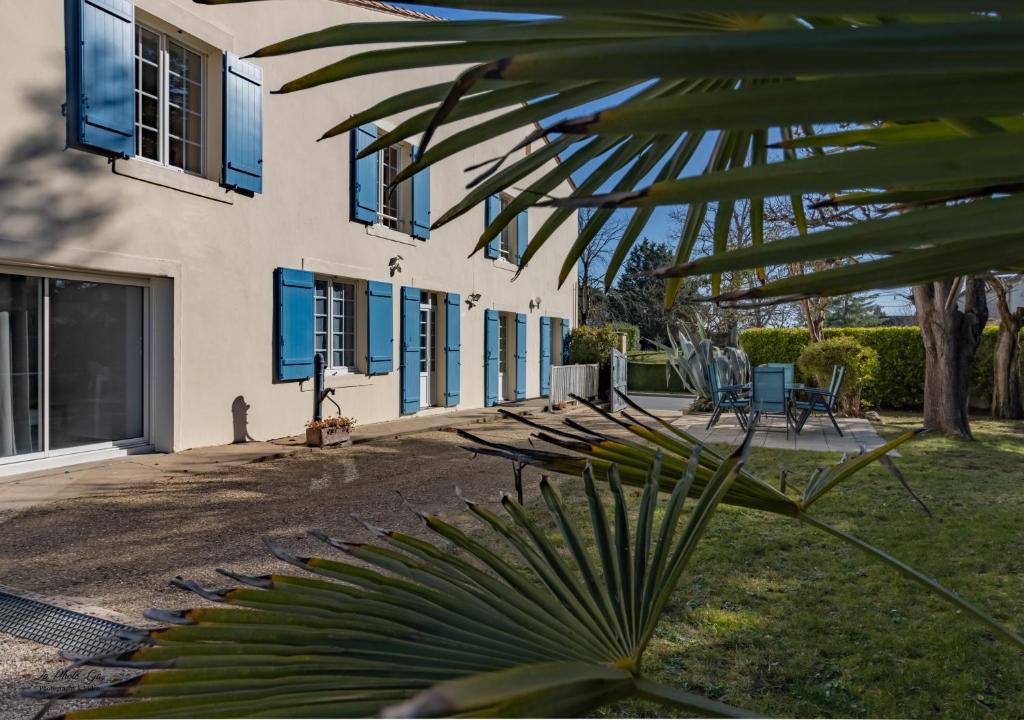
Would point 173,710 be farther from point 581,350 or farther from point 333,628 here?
point 581,350

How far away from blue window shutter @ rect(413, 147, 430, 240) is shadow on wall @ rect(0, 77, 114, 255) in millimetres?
4983

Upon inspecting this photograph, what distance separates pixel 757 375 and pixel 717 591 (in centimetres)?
541

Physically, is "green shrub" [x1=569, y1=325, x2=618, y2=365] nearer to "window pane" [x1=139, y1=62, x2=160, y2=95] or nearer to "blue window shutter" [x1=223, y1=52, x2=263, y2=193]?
→ "blue window shutter" [x1=223, y1=52, x2=263, y2=193]

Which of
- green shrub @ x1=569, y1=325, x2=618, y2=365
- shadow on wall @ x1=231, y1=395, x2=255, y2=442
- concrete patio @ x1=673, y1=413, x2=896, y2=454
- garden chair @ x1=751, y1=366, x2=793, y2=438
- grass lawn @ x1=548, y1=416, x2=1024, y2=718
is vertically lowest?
grass lawn @ x1=548, y1=416, x2=1024, y2=718

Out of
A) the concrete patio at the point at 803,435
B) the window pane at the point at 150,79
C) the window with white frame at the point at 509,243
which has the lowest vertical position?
the concrete patio at the point at 803,435

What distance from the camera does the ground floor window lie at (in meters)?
5.56

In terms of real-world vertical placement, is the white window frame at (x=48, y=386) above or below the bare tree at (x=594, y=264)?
below

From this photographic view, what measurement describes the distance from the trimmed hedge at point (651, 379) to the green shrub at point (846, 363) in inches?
338

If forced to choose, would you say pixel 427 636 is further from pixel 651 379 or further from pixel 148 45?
pixel 651 379

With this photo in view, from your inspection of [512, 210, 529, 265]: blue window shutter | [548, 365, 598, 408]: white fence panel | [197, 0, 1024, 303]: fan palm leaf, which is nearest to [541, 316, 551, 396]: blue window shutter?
[548, 365, 598, 408]: white fence panel

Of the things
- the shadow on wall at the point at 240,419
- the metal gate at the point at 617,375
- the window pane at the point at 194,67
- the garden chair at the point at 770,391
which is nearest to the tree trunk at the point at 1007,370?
the garden chair at the point at 770,391

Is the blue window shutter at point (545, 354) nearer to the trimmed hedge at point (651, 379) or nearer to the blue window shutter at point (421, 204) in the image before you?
the blue window shutter at point (421, 204)

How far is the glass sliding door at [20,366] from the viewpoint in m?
5.50

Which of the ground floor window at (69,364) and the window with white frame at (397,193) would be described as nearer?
the ground floor window at (69,364)
